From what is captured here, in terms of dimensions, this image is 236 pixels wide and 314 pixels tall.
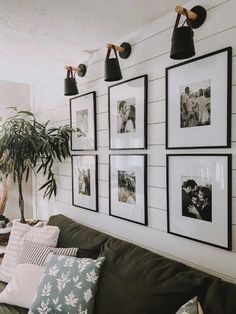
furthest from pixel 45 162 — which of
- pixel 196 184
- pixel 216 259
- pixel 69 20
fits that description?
pixel 216 259

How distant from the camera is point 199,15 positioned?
1.52m

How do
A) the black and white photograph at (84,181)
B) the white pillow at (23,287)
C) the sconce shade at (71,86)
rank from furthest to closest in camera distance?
the black and white photograph at (84,181) < the sconce shade at (71,86) < the white pillow at (23,287)

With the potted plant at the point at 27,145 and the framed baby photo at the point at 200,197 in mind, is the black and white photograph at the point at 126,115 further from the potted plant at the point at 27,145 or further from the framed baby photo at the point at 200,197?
the potted plant at the point at 27,145

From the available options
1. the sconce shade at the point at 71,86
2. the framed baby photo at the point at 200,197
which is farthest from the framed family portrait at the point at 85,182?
the framed baby photo at the point at 200,197

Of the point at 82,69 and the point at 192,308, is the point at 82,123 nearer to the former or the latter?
the point at 82,69

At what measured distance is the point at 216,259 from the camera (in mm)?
1481

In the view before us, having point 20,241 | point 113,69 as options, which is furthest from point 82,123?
point 20,241

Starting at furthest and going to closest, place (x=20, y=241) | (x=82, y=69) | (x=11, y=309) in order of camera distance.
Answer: (x=82, y=69) < (x=20, y=241) < (x=11, y=309)

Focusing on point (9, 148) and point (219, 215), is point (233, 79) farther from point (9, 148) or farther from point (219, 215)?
point (9, 148)

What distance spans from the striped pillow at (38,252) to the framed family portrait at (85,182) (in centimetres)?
52

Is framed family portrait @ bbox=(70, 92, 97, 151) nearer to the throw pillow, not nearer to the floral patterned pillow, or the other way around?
the floral patterned pillow

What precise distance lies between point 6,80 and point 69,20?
182cm

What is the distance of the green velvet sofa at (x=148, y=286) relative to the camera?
1.20 metres

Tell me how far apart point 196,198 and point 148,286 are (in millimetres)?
529
